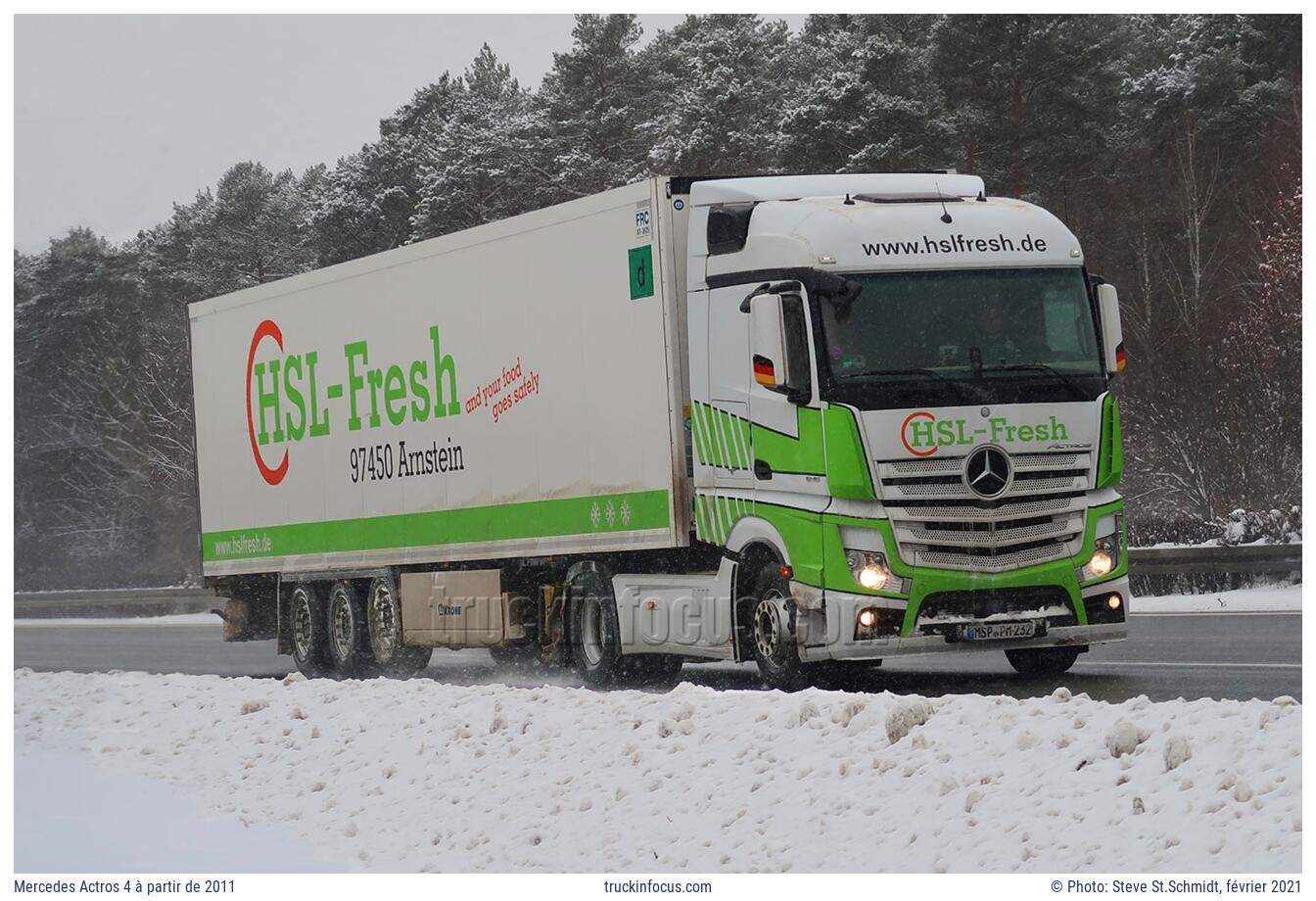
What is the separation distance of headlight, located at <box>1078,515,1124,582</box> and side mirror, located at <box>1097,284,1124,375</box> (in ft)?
3.63

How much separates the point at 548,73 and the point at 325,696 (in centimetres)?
3977

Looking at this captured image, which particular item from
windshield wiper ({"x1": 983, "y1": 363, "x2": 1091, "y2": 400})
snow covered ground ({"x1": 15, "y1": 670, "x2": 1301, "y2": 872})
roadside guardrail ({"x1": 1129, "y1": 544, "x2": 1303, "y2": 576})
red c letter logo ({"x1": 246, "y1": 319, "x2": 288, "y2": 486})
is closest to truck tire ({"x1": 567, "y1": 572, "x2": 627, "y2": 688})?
snow covered ground ({"x1": 15, "y1": 670, "x2": 1301, "y2": 872})

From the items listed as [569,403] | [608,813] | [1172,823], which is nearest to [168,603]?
[569,403]

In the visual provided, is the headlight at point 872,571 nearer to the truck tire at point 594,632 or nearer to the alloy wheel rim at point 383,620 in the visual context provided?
the truck tire at point 594,632

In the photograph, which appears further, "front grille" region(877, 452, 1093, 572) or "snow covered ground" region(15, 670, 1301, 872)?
"front grille" region(877, 452, 1093, 572)

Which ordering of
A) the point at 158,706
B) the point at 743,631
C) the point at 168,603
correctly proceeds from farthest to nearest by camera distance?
1. the point at 168,603
2. the point at 158,706
3. the point at 743,631

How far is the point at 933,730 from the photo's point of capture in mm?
10492

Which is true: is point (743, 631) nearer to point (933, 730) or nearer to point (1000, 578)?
point (1000, 578)

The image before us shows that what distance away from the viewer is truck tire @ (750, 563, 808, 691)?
14.1 meters

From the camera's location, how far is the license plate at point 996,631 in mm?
13750

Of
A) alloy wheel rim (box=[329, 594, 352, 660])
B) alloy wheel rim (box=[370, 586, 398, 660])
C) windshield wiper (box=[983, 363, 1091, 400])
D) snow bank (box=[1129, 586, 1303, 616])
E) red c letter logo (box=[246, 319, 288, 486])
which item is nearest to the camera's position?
windshield wiper (box=[983, 363, 1091, 400])

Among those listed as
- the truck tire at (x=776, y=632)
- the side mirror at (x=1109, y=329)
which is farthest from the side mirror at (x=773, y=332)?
the side mirror at (x=1109, y=329)

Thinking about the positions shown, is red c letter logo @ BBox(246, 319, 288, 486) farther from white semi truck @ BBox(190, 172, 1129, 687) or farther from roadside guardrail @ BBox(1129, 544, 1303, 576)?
roadside guardrail @ BBox(1129, 544, 1303, 576)

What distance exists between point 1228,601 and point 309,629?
10.5 m
